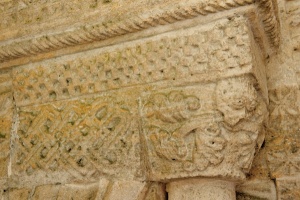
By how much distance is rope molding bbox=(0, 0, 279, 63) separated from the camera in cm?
139

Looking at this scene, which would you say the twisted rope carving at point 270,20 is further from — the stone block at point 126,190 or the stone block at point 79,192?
the stone block at point 79,192

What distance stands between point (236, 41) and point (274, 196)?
671mm

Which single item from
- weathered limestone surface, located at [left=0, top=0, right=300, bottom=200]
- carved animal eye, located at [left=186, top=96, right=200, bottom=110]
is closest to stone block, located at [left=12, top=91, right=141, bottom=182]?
weathered limestone surface, located at [left=0, top=0, right=300, bottom=200]

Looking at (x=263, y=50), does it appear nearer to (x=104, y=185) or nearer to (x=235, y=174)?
(x=235, y=174)

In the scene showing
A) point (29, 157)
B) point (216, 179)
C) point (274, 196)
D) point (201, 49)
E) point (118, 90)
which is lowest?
point (274, 196)

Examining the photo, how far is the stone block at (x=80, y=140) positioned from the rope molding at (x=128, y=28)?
25cm

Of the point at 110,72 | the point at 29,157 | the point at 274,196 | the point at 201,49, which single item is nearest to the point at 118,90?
the point at 110,72

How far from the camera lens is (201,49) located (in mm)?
1405

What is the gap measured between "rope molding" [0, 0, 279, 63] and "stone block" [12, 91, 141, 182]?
0.81ft

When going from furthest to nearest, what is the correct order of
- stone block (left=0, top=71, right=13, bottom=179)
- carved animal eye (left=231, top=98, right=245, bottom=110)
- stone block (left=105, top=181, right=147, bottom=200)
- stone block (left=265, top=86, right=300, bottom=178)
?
stone block (left=0, top=71, right=13, bottom=179)
stone block (left=265, top=86, right=300, bottom=178)
stone block (left=105, top=181, right=147, bottom=200)
carved animal eye (left=231, top=98, right=245, bottom=110)

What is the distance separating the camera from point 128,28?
1.51m

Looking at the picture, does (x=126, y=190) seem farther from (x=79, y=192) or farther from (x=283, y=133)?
(x=283, y=133)

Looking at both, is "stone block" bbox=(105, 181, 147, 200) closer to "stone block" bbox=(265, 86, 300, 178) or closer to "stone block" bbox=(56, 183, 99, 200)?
"stone block" bbox=(56, 183, 99, 200)

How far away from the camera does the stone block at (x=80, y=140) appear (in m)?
1.48
